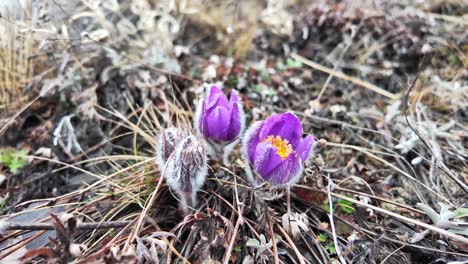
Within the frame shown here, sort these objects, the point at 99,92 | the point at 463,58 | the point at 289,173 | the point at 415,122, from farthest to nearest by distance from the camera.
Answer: the point at 463,58 → the point at 99,92 → the point at 415,122 → the point at 289,173

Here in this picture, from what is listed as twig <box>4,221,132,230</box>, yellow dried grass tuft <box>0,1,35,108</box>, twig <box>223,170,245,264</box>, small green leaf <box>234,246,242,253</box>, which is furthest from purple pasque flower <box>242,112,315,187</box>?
yellow dried grass tuft <box>0,1,35,108</box>

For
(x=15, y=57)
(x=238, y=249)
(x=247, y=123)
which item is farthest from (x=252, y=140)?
(x=15, y=57)

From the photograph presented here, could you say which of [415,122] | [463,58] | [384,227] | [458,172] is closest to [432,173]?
[458,172]

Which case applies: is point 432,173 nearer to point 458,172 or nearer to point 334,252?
point 458,172

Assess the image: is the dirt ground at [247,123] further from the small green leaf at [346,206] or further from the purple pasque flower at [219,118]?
the purple pasque flower at [219,118]

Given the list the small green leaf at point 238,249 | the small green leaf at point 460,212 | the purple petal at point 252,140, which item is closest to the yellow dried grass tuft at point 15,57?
the purple petal at point 252,140

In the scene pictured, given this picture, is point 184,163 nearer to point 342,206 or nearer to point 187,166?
point 187,166

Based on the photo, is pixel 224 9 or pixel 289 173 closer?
pixel 289 173

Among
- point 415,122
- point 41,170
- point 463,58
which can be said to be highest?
point 463,58
